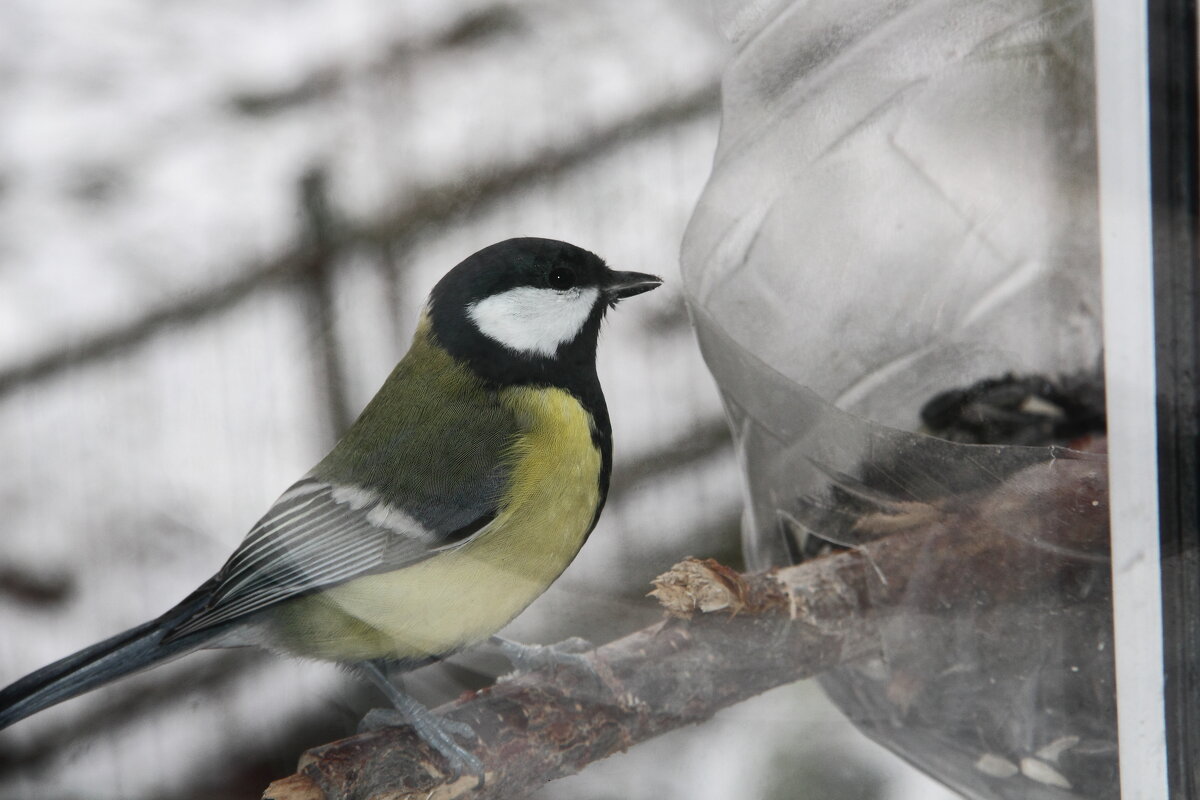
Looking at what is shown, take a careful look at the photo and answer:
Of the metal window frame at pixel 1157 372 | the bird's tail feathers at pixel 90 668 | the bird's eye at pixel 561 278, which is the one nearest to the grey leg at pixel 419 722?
the bird's tail feathers at pixel 90 668

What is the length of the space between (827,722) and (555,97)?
457mm

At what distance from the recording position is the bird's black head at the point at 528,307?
492 mm

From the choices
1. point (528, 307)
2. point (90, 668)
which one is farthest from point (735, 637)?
point (90, 668)

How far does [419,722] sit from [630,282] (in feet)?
0.79

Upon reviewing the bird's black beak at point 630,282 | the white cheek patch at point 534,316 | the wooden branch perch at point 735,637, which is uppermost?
the bird's black beak at point 630,282

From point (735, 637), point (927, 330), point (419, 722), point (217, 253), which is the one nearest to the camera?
point (217, 253)

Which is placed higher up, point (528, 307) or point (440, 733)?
point (528, 307)

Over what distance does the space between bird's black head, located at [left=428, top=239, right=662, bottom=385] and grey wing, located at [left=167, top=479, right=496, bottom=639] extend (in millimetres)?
85

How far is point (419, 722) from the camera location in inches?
20.1

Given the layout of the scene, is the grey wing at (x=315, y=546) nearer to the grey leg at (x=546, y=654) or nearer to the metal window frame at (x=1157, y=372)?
the grey leg at (x=546, y=654)

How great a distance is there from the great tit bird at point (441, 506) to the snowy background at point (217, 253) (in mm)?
15

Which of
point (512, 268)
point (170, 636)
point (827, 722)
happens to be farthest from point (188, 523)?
point (827, 722)

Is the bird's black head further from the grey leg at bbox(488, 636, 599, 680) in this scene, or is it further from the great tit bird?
the grey leg at bbox(488, 636, 599, 680)

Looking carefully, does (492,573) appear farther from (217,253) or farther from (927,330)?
(927,330)
